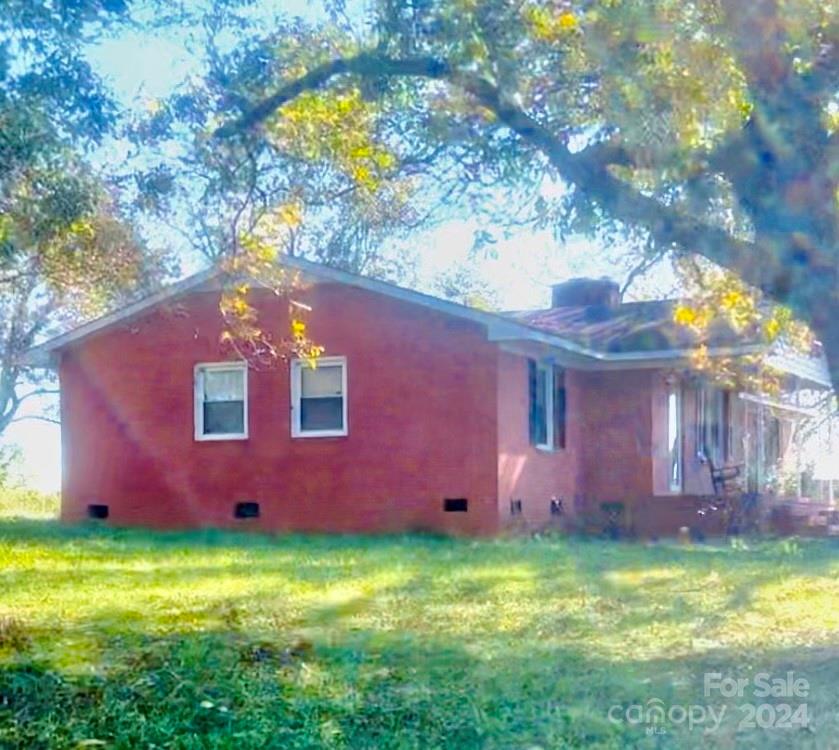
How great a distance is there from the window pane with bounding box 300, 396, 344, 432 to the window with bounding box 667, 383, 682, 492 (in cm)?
606

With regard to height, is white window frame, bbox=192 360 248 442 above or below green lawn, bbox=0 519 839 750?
above

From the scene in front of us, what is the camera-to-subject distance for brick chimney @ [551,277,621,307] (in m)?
23.3

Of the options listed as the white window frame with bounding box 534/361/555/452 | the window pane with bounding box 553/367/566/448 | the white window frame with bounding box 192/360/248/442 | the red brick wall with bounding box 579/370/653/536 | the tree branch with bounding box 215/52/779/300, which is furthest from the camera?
the red brick wall with bounding box 579/370/653/536

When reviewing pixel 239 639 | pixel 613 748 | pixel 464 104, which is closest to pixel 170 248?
pixel 464 104

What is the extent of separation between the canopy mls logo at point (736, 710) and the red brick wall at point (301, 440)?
11124 millimetres

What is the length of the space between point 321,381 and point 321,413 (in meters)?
0.49

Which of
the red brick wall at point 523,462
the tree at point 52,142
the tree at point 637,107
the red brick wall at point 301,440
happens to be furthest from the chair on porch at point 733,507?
the tree at point 52,142

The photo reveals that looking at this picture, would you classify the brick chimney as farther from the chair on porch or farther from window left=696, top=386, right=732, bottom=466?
the chair on porch

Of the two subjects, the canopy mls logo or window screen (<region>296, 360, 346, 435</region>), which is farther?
window screen (<region>296, 360, 346, 435</region>)

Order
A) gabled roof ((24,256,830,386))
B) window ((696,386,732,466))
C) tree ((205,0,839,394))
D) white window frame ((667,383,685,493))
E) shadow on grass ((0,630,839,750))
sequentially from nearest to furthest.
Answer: shadow on grass ((0,630,839,750)) < tree ((205,0,839,394)) < gabled roof ((24,256,830,386)) < white window frame ((667,383,685,493)) < window ((696,386,732,466))

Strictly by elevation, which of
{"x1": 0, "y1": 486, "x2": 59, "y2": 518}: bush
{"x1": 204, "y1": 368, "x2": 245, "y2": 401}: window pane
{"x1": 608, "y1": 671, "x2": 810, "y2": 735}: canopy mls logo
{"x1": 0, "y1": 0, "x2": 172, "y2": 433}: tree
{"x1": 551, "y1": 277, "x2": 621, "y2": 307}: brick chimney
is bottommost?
{"x1": 608, "y1": 671, "x2": 810, "y2": 735}: canopy mls logo

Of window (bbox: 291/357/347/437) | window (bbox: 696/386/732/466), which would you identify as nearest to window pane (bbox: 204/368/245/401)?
window (bbox: 291/357/347/437)

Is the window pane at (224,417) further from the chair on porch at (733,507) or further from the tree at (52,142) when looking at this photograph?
the tree at (52,142)

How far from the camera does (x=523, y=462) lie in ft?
61.5
